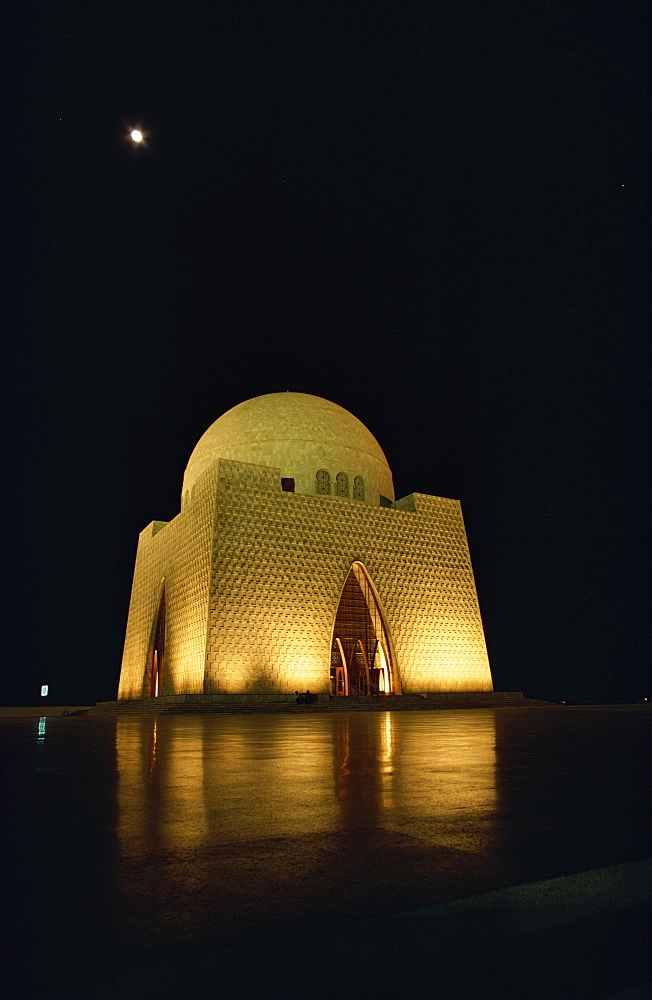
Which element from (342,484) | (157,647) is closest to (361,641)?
(342,484)

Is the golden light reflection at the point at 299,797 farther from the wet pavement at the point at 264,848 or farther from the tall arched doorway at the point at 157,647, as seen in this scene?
the tall arched doorway at the point at 157,647

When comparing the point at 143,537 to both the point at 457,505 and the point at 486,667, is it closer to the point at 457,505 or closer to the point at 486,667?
the point at 457,505

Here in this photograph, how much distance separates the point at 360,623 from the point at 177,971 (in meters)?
24.1

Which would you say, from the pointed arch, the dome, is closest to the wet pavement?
the dome

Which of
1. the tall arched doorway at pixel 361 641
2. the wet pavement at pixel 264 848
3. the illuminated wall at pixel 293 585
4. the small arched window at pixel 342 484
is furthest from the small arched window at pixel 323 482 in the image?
the wet pavement at pixel 264 848

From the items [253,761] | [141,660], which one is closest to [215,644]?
[141,660]

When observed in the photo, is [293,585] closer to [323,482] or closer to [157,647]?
[323,482]

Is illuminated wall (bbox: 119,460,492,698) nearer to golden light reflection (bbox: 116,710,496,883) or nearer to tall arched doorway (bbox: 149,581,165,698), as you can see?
tall arched doorway (bbox: 149,581,165,698)

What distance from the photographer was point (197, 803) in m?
1.99

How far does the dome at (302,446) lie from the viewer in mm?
24250

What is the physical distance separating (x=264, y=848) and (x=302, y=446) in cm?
2318

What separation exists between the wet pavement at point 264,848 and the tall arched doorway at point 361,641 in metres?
20.0

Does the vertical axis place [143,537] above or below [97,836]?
above

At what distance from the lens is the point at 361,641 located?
2466cm
